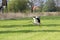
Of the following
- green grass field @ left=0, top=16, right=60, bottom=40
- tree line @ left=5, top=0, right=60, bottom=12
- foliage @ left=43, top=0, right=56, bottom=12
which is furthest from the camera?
foliage @ left=43, top=0, right=56, bottom=12

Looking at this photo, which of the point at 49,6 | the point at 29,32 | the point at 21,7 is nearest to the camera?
the point at 29,32

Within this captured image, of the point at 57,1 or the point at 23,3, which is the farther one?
the point at 57,1

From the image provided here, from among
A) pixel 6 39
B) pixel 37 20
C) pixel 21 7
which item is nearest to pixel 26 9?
pixel 21 7

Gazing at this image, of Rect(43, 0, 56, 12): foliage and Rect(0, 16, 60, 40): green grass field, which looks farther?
Rect(43, 0, 56, 12): foliage

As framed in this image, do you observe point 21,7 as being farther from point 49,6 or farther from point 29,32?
point 29,32

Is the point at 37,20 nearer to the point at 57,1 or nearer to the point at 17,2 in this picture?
the point at 17,2

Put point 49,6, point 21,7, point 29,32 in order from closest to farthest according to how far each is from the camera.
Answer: point 29,32 → point 21,7 → point 49,6

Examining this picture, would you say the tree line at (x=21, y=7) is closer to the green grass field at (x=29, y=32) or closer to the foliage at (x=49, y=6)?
the foliage at (x=49, y=6)

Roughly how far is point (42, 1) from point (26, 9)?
1437cm

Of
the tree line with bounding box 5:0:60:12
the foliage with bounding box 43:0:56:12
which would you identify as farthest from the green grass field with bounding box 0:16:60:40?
the foliage with bounding box 43:0:56:12

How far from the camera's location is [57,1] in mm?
83125

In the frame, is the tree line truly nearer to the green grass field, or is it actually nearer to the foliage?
the foliage

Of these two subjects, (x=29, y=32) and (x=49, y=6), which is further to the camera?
(x=49, y=6)

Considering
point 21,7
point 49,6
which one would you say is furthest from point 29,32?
point 49,6
